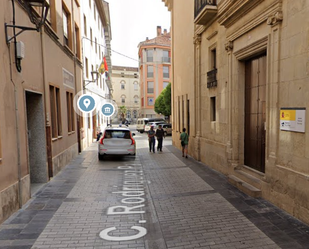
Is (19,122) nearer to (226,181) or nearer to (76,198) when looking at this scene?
(76,198)

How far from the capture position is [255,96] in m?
7.56

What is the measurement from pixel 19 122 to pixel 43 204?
2.13 meters

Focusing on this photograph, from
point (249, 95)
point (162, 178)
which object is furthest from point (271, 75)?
point (162, 178)

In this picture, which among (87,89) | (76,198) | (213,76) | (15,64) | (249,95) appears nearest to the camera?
(15,64)

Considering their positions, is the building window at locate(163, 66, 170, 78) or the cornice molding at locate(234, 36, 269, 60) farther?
the building window at locate(163, 66, 170, 78)

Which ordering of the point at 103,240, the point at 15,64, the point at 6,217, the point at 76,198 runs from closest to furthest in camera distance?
the point at 103,240
the point at 6,217
the point at 15,64
the point at 76,198

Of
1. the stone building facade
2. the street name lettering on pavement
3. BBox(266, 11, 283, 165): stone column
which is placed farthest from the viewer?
BBox(266, 11, 283, 165): stone column

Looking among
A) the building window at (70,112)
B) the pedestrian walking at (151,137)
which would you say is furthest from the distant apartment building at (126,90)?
the building window at (70,112)

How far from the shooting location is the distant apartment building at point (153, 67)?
5503 cm

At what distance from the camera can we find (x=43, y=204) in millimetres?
6188

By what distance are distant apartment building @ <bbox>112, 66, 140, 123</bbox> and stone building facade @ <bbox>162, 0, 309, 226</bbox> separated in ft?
213

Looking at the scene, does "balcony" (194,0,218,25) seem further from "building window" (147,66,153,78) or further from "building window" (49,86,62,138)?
"building window" (147,66,153,78)

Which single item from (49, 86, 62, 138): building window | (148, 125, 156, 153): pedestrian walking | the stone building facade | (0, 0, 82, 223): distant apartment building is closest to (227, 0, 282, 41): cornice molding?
the stone building facade

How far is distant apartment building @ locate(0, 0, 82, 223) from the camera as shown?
539cm
